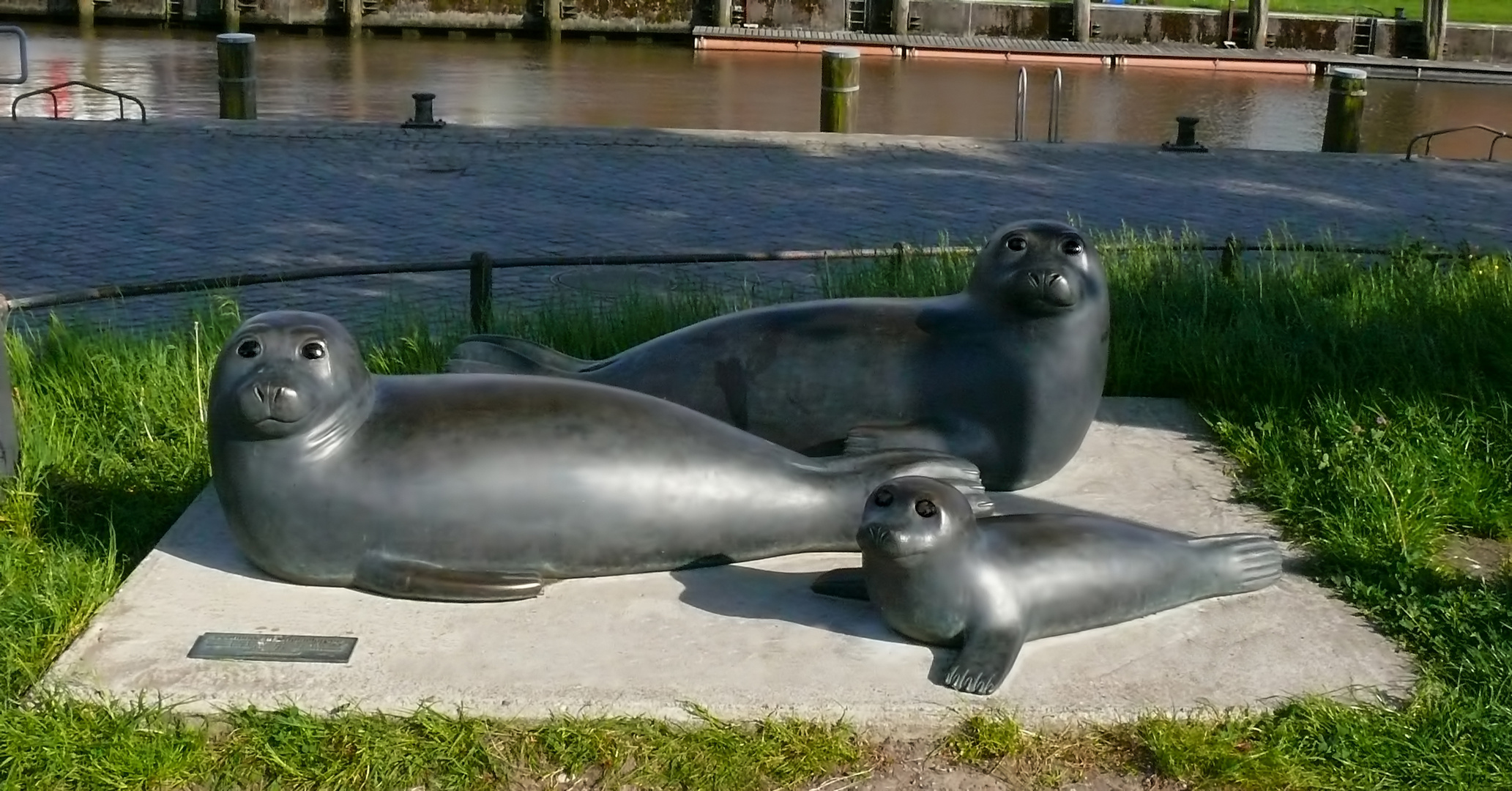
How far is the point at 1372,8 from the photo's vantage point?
37750mm

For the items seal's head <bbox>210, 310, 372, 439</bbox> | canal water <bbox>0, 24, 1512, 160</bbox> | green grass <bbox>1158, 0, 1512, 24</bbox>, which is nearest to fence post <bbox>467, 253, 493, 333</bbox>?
seal's head <bbox>210, 310, 372, 439</bbox>

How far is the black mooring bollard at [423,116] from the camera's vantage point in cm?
1669

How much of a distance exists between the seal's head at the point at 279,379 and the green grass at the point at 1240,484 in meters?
0.78

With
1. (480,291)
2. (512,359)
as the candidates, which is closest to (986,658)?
(512,359)

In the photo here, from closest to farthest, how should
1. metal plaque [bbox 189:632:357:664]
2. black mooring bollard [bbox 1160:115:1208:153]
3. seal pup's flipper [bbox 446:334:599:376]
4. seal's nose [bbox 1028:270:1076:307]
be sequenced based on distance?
metal plaque [bbox 189:632:357:664] < seal's nose [bbox 1028:270:1076:307] < seal pup's flipper [bbox 446:334:599:376] < black mooring bollard [bbox 1160:115:1208:153]

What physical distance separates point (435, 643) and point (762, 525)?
3.28 feet

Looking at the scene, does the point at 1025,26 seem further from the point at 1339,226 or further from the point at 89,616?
the point at 89,616

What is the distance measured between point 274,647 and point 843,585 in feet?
5.01

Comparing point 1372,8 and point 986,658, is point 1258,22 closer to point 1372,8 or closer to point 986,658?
point 1372,8

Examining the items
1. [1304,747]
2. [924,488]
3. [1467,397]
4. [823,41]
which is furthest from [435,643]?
[823,41]

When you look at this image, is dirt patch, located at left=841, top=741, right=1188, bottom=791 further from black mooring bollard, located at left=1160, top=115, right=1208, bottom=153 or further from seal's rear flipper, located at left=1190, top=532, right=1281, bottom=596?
black mooring bollard, located at left=1160, top=115, right=1208, bottom=153

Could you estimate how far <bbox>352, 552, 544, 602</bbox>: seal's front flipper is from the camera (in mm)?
4531

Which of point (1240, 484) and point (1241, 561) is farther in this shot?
point (1240, 484)

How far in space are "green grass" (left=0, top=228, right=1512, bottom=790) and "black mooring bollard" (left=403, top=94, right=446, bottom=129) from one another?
8.17m
